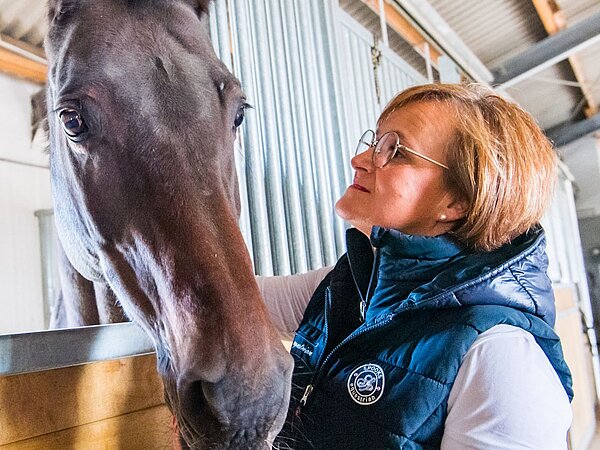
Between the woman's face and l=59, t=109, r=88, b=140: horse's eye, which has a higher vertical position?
l=59, t=109, r=88, b=140: horse's eye

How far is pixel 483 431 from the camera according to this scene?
0.80 metres

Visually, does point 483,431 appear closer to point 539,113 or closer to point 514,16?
point 514,16

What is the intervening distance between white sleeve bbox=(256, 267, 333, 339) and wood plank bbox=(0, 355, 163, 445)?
412 mm

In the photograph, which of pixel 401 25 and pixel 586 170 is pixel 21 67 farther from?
pixel 586 170

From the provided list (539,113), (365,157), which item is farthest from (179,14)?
(539,113)

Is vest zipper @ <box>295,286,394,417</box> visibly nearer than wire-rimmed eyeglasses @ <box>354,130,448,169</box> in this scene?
Yes

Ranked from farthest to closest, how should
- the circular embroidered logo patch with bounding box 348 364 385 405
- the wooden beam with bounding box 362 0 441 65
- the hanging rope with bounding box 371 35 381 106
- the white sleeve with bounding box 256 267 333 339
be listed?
the wooden beam with bounding box 362 0 441 65 → the hanging rope with bounding box 371 35 381 106 → the white sleeve with bounding box 256 267 333 339 → the circular embroidered logo patch with bounding box 348 364 385 405

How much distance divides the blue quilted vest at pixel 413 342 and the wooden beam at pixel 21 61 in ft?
3.94

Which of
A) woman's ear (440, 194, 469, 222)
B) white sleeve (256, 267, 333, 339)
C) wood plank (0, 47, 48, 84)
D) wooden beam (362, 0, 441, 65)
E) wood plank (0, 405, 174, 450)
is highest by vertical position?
wooden beam (362, 0, 441, 65)

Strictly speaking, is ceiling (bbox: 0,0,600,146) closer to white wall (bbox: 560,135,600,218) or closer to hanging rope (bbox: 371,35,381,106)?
hanging rope (bbox: 371,35,381,106)

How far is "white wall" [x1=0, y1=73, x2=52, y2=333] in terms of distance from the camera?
64.2 inches

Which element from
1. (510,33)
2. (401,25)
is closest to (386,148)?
(401,25)

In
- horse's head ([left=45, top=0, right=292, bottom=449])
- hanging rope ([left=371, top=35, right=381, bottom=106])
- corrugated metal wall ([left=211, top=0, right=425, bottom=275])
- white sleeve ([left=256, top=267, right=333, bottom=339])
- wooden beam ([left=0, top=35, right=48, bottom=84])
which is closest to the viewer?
horse's head ([left=45, top=0, right=292, bottom=449])

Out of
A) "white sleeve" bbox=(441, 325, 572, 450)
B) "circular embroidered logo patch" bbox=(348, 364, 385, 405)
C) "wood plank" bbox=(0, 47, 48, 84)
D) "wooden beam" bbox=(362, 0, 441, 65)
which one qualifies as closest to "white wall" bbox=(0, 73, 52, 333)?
"wood plank" bbox=(0, 47, 48, 84)
